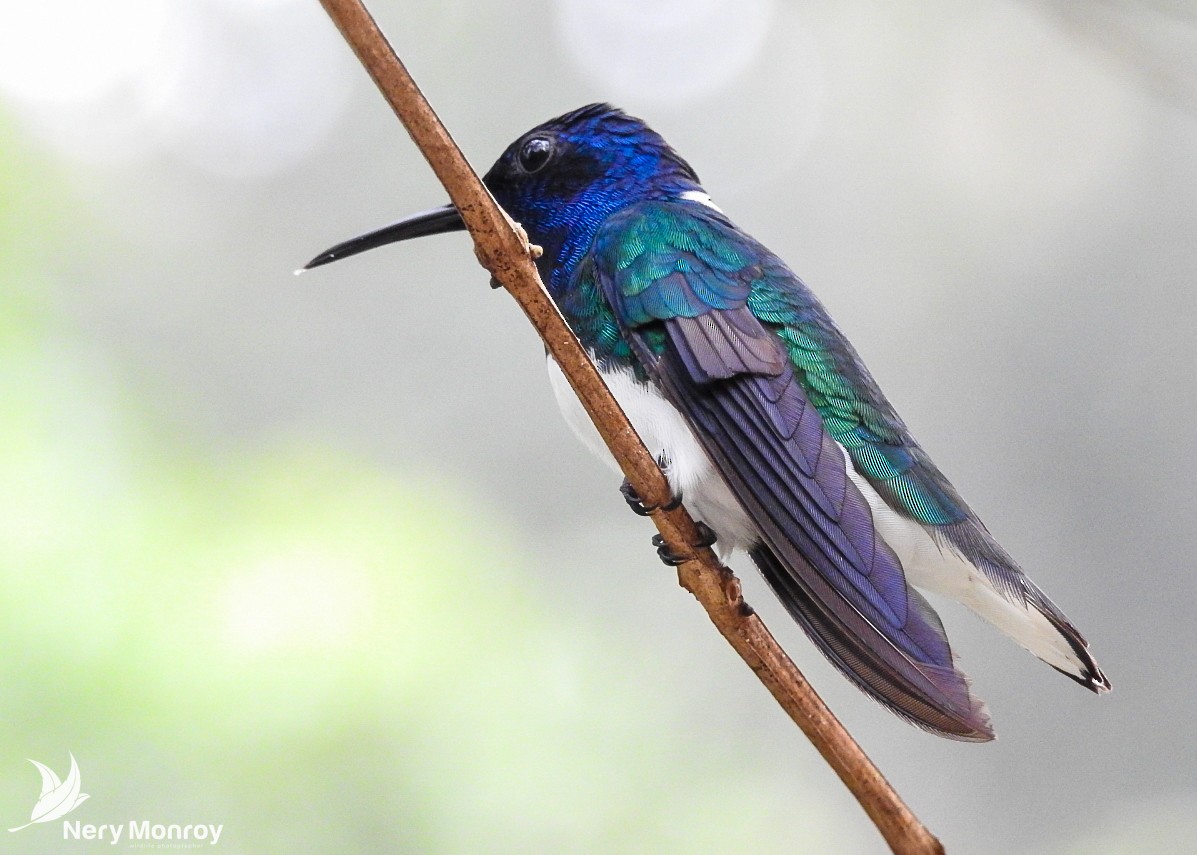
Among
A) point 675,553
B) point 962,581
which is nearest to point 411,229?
point 675,553

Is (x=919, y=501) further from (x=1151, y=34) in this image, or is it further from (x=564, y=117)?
(x=564, y=117)

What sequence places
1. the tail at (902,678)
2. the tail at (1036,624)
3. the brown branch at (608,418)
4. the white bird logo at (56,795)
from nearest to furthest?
1. the brown branch at (608,418)
2. the tail at (902,678)
3. the tail at (1036,624)
4. the white bird logo at (56,795)

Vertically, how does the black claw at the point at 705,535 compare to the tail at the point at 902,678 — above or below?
above

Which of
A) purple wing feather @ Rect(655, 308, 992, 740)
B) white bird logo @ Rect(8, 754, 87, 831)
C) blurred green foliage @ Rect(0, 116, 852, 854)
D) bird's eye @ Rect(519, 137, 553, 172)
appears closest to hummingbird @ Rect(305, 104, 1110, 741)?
purple wing feather @ Rect(655, 308, 992, 740)

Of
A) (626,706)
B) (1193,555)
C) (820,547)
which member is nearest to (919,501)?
(820,547)

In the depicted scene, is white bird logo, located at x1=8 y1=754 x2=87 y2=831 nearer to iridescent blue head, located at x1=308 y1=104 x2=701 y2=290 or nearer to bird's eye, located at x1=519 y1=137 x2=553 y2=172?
iridescent blue head, located at x1=308 y1=104 x2=701 y2=290

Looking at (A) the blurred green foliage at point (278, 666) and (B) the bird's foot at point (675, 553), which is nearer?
(B) the bird's foot at point (675, 553)

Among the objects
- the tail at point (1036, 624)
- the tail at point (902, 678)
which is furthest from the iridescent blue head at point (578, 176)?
the tail at point (1036, 624)

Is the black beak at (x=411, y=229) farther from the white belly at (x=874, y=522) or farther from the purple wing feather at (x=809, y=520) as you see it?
the purple wing feather at (x=809, y=520)
